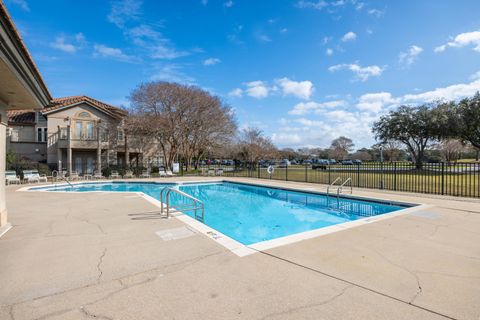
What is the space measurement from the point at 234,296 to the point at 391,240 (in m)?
3.77

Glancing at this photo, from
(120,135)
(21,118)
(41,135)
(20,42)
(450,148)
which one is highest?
(21,118)

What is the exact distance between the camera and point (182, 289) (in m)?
2.96

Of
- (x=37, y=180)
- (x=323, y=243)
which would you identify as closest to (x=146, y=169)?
(x=37, y=180)

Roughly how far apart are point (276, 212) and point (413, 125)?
2825cm

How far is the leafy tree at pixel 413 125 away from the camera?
27.4m

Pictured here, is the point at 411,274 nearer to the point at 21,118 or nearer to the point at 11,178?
the point at 11,178

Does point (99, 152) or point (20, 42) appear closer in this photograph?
point (20, 42)

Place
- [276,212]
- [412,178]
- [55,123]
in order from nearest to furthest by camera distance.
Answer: [276,212]
[412,178]
[55,123]

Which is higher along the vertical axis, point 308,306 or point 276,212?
point 308,306

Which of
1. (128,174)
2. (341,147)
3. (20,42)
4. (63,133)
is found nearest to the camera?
(20,42)

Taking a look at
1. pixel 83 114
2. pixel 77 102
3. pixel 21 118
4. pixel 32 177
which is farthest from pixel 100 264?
pixel 21 118

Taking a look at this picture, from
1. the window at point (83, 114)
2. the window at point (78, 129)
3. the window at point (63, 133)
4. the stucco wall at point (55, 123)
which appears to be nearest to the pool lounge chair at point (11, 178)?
the window at point (63, 133)

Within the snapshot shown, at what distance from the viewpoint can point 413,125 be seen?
29359mm

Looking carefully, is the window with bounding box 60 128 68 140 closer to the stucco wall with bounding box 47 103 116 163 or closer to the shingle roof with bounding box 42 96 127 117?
the stucco wall with bounding box 47 103 116 163
